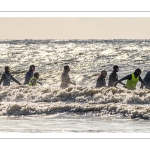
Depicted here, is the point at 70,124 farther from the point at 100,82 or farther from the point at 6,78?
the point at 6,78

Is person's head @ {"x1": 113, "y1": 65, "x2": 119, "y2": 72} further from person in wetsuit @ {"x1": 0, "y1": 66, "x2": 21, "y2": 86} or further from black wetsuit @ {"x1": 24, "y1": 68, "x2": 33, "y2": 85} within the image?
person in wetsuit @ {"x1": 0, "y1": 66, "x2": 21, "y2": 86}

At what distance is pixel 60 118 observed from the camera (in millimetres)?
9906

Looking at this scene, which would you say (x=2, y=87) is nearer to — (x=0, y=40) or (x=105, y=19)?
(x=0, y=40)

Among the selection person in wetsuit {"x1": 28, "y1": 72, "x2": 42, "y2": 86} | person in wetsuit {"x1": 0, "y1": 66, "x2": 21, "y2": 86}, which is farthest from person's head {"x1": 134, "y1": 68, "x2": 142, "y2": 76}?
person in wetsuit {"x1": 0, "y1": 66, "x2": 21, "y2": 86}

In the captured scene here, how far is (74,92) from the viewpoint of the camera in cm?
1121

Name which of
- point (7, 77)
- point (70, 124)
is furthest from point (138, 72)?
point (7, 77)

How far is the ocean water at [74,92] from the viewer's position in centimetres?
962

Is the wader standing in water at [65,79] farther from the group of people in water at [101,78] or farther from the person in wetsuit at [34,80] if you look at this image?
the person in wetsuit at [34,80]

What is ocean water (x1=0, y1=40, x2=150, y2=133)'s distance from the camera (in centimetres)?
962

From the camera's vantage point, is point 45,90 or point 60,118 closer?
point 60,118

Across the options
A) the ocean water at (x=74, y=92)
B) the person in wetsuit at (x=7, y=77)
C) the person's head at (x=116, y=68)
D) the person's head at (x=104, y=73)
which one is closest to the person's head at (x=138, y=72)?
the ocean water at (x=74, y=92)

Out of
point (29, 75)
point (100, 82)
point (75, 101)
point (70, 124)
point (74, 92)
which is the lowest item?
point (70, 124)

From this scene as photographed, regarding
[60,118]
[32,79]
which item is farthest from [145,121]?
[32,79]

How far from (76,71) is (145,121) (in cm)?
240
